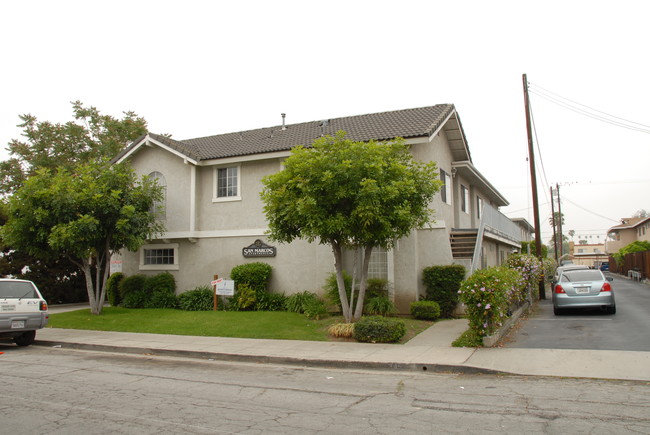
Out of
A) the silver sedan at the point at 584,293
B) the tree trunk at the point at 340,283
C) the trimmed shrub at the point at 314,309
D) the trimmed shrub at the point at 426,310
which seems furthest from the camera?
the trimmed shrub at the point at 314,309

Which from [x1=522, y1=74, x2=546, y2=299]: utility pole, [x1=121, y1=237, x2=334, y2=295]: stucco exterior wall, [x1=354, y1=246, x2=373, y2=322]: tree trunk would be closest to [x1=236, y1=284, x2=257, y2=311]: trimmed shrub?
[x1=121, y1=237, x2=334, y2=295]: stucco exterior wall

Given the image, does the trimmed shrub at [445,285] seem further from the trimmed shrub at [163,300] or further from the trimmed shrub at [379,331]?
Result: the trimmed shrub at [163,300]

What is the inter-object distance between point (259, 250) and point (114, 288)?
6.75 m

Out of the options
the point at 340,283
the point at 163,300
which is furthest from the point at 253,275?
the point at 340,283

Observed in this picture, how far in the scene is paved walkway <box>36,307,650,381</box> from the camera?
28.1 ft

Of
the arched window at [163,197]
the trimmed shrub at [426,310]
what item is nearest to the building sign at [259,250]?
the arched window at [163,197]

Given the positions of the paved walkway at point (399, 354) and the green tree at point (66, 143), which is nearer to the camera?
the paved walkway at point (399, 354)

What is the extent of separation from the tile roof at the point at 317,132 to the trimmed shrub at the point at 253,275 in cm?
410

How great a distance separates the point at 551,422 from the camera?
5.62m

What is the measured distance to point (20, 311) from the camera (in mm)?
11938

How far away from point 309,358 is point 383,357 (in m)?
1.48

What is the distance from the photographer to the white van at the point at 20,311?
11.7m

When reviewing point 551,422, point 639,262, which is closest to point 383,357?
point 551,422

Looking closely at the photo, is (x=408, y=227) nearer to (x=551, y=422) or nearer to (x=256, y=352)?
(x=256, y=352)
